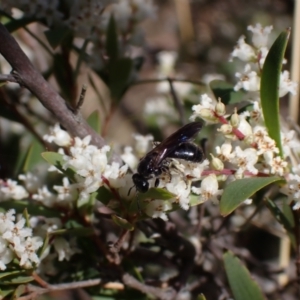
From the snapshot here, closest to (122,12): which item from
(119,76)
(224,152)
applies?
(119,76)

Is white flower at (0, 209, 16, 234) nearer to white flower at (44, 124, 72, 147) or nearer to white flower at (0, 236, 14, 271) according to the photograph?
white flower at (0, 236, 14, 271)

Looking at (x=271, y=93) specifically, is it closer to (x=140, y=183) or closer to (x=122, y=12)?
(x=140, y=183)

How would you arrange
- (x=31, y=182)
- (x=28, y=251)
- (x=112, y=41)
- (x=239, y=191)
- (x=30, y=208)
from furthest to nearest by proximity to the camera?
(x=112, y=41)
(x=31, y=182)
(x=30, y=208)
(x=28, y=251)
(x=239, y=191)

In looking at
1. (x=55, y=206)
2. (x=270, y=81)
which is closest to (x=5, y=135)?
(x=55, y=206)

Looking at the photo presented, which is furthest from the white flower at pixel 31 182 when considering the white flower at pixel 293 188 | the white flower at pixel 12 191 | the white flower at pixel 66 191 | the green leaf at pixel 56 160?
the white flower at pixel 293 188

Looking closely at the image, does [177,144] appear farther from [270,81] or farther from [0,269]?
[0,269]
